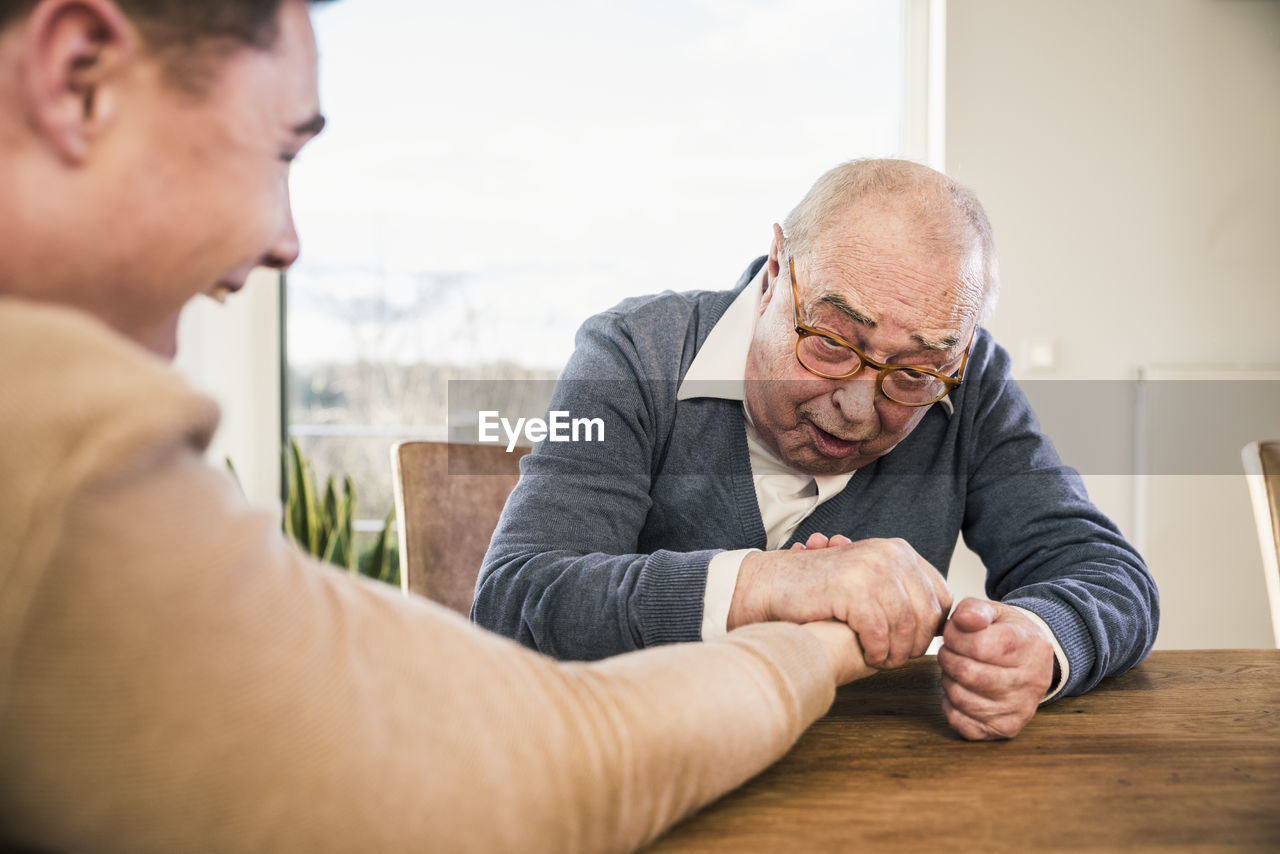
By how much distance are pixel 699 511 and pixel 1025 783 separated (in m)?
0.77

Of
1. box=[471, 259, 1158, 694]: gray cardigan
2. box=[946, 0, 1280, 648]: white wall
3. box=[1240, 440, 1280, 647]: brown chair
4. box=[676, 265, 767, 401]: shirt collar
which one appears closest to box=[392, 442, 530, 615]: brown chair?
box=[471, 259, 1158, 694]: gray cardigan

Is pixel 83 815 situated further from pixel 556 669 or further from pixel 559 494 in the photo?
pixel 559 494

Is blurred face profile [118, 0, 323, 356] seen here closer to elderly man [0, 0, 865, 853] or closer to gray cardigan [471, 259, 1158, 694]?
elderly man [0, 0, 865, 853]

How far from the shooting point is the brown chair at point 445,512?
1.53 metres

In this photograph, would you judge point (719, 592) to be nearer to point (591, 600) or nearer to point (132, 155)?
point (591, 600)

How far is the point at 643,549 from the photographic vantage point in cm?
146

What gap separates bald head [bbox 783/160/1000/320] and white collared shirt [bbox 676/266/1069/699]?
0.17 m

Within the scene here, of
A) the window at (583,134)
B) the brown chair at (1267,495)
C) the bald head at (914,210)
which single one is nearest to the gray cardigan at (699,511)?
the bald head at (914,210)

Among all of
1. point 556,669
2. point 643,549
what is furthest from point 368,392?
point 556,669

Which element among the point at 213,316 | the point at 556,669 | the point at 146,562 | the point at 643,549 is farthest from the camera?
the point at 213,316

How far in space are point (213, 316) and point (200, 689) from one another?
3.24 metres

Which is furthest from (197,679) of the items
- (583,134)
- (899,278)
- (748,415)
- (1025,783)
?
(583,134)

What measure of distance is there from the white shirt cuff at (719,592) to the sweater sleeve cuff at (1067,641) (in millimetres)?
341

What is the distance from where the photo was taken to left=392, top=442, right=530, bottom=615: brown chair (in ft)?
5.02
